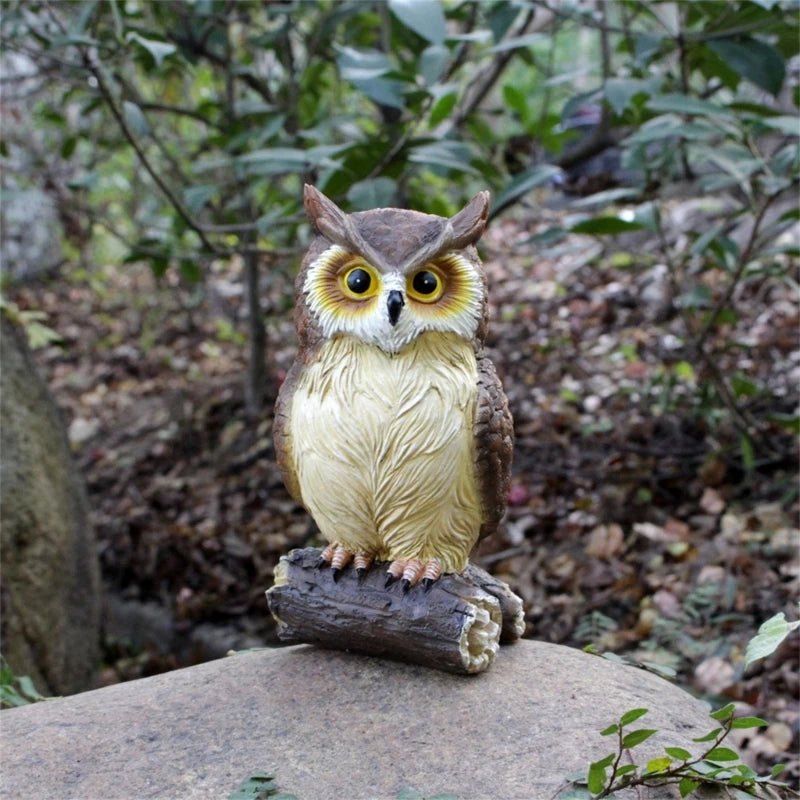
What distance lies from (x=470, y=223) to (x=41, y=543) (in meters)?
2.26

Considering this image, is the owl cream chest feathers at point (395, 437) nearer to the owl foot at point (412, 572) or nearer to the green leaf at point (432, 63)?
the owl foot at point (412, 572)

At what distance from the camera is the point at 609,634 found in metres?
3.48

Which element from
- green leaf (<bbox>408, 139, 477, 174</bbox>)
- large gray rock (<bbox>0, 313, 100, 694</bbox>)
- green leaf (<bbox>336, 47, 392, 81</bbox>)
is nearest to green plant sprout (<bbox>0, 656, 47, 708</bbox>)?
large gray rock (<bbox>0, 313, 100, 694</bbox>)

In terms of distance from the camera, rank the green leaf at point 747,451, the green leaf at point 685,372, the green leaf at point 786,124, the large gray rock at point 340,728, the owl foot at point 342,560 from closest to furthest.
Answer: the large gray rock at point 340,728 → the owl foot at point 342,560 → the green leaf at point 786,124 → the green leaf at point 747,451 → the green leaf at point 685,372

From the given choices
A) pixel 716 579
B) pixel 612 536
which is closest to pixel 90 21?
pixel 612 536

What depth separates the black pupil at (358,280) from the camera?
2092 mm

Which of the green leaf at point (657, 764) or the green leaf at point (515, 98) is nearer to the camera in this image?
the green leaf at point (657, 764)

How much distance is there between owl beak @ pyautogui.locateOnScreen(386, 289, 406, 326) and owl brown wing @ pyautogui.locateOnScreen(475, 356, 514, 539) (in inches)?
12.1

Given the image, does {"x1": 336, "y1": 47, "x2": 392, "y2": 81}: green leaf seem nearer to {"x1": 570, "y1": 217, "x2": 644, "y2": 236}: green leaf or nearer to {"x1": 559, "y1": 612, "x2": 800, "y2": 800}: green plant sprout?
{"x1": 570, "y1": 217, "x2": 644, "y2": 236}: green leaf

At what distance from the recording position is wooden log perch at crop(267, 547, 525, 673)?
85.2 inches

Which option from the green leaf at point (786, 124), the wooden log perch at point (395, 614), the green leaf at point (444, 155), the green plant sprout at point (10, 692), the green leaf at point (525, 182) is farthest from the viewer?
the green leaf at point (525, 182)

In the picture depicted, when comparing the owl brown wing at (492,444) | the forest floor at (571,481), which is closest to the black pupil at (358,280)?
the owl brown wing at (492,444)

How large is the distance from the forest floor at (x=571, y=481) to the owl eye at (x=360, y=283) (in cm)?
123

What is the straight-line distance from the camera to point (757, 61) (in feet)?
10.3
